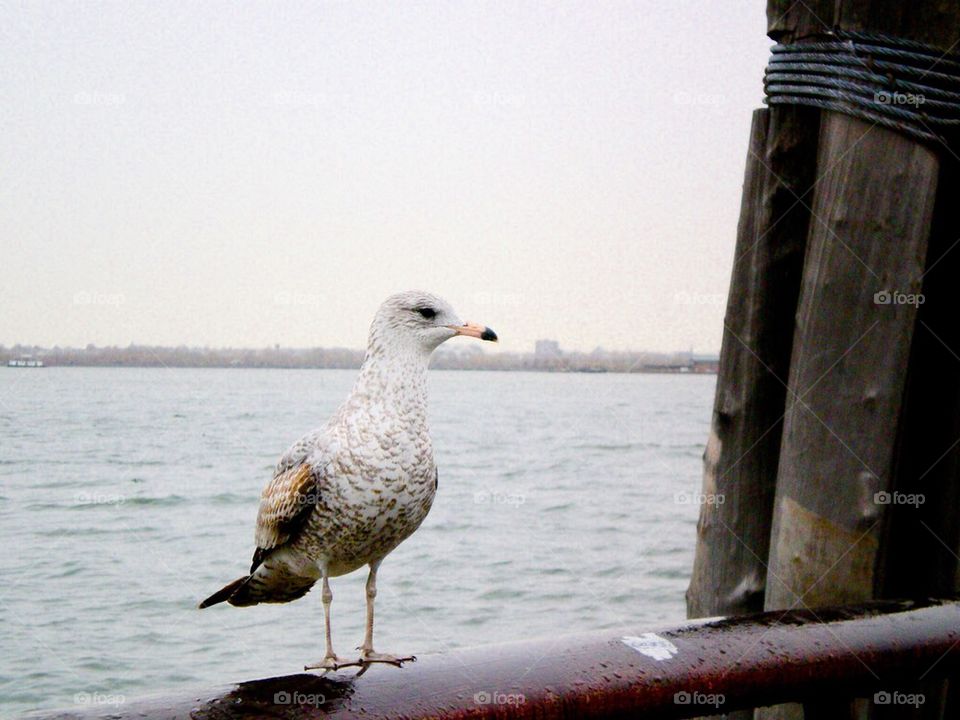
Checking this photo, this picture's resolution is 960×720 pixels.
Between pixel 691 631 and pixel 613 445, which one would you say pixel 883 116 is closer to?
pixel 691 631

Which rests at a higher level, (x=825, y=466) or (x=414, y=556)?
(x=825, y=466)

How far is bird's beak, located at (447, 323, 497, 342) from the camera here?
2646 mm

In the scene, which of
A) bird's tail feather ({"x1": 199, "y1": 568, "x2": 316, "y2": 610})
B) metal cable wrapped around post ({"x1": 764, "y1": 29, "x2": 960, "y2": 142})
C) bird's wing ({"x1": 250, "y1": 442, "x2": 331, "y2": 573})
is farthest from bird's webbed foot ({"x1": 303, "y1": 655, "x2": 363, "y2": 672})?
metal cable wrapped around post ({"x1": 764, "y1": 29, "x2": 960, "y2": 142})

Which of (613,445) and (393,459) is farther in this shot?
(613,445)

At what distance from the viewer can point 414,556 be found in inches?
704

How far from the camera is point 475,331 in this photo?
2668 mm

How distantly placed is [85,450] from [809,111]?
88.4 feet

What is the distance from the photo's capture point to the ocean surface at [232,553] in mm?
11578

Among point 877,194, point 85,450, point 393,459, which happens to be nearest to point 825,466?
point 877,194

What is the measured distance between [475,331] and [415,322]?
0.52ft

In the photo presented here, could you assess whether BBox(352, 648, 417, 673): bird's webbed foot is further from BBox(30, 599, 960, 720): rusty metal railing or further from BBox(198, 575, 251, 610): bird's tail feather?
BBox(198, 575, 251, 610): bird's tail feather

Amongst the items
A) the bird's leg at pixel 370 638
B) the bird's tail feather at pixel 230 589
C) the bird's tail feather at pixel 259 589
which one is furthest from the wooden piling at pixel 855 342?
the bird's tail feather at pixel 230 589

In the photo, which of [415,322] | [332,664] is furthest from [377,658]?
[415,322]

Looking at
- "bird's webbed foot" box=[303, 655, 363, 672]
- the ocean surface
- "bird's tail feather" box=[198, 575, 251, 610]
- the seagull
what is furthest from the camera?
the ocean surface
